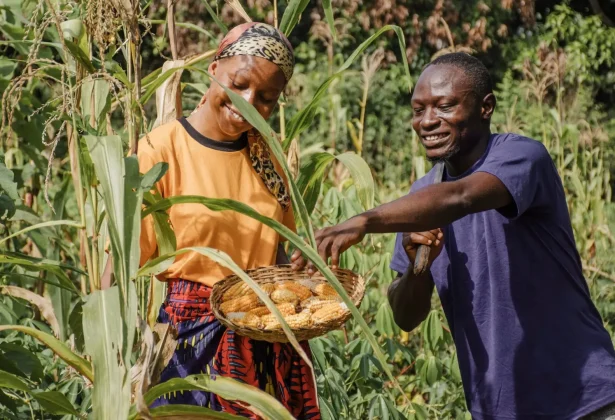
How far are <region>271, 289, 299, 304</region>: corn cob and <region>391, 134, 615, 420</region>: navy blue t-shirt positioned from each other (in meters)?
0.37

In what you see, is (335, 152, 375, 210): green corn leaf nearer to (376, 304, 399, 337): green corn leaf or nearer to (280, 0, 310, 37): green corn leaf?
(280, 0, 310, 37): green corn leaf

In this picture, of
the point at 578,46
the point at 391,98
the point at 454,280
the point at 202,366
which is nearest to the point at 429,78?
the point at 454,280

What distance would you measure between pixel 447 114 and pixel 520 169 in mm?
212

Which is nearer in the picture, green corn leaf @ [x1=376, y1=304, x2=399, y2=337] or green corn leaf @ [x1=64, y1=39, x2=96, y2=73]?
green corn leaf @ [x1=64, y1=39, x2=96, y2=73]

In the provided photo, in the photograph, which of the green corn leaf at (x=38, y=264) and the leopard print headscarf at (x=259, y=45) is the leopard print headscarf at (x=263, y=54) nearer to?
the leopard print headscarf at (x=259, y=45)

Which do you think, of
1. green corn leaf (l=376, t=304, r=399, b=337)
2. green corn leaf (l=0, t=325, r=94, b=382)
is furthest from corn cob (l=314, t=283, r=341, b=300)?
green corn leaf (l=376, t=304, r=399, b=337)

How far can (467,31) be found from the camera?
7.99m

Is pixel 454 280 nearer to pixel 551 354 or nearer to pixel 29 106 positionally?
pixel 551 354

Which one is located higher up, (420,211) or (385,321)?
(420,211)

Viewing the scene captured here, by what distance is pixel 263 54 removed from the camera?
195 centimetres

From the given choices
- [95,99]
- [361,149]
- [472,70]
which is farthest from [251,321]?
[361,149]

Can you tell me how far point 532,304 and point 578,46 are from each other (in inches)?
263

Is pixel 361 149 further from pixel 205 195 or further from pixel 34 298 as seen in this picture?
pixel 205 195

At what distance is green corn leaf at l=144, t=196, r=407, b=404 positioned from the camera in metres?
1.50
